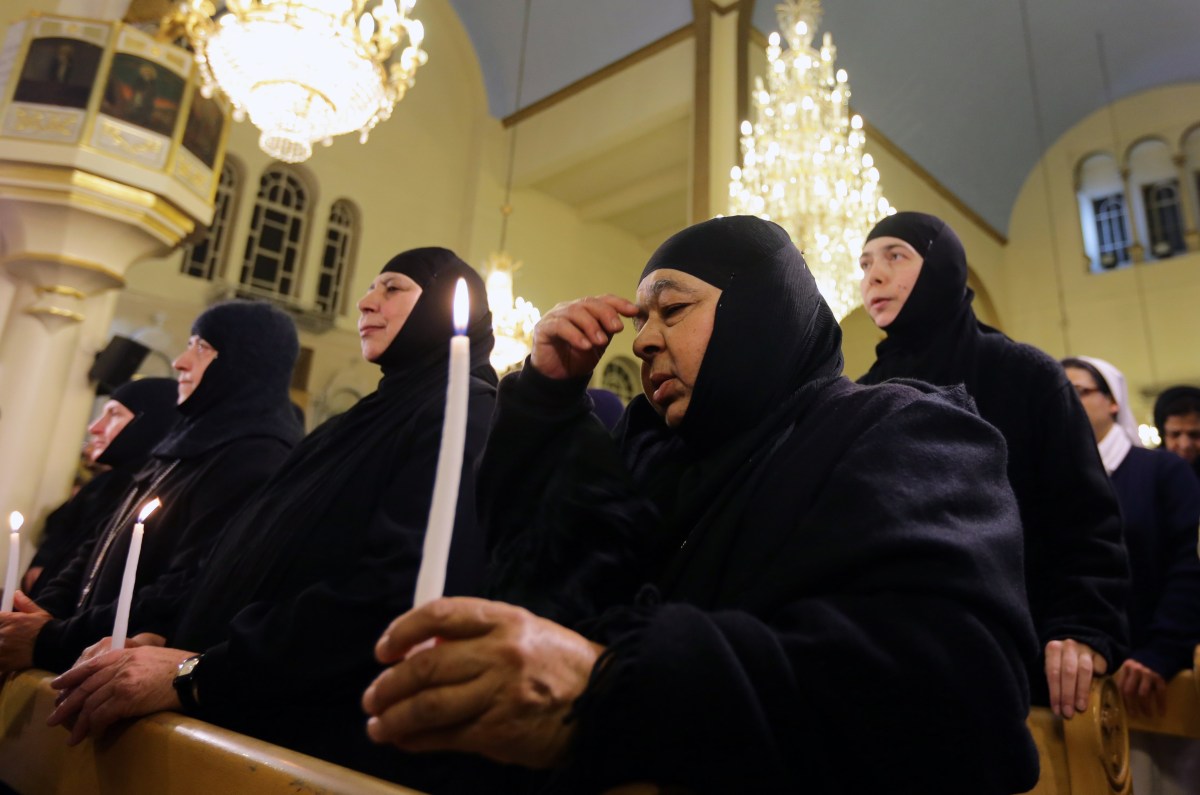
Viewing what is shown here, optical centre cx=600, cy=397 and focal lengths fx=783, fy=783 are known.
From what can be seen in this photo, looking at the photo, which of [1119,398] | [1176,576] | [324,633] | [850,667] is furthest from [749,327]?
[1119,398]

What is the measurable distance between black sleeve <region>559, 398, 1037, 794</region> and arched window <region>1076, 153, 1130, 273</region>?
14.3m

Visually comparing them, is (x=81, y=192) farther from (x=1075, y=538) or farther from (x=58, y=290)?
(x=1075, y=538)

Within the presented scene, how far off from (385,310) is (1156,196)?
14.5 metres

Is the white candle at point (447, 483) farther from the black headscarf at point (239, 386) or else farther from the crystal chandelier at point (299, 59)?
the crystal chandelier at point (299, 59)

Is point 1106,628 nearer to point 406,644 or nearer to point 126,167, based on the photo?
point 406,644

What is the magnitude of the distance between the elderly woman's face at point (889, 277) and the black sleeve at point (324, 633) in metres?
1.18

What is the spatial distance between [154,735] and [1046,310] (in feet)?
47.1

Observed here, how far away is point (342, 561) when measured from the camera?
5.07 ft

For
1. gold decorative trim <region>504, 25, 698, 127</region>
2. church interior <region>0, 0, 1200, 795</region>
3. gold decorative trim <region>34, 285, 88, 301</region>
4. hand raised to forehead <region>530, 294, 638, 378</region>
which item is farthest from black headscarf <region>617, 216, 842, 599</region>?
gold decorative trim <region>504, 25, 698, 127</region>

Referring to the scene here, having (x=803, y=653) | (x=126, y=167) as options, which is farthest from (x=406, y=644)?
(x=126, y=167)

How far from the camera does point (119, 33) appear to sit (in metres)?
5.20

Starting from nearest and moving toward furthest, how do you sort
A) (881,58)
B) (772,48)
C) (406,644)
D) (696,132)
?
1. (406,644)
2. (772,48)
3. (696,132)
4. (881,58)

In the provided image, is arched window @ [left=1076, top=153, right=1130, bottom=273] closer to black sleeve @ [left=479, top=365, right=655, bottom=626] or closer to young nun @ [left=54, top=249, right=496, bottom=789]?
young nun @ [left=54, top=249, right=496, bottom=789]

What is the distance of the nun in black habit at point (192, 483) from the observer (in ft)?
5.95
